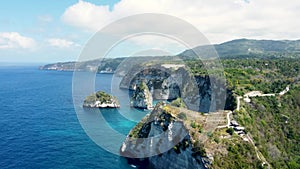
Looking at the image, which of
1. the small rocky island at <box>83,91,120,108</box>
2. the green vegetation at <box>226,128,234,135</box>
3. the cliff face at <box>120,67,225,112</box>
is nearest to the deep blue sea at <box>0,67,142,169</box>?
the small rocky island at <box>83,91,120,108</box>

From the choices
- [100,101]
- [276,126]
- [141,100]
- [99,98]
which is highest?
[276,126]

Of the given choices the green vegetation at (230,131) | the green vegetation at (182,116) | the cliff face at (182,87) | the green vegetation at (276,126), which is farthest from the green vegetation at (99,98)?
the green vegetation at (230,131)

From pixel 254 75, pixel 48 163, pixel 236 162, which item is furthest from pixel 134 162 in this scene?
pixel 254 75

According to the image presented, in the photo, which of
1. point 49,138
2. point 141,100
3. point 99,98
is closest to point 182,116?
point 49,138

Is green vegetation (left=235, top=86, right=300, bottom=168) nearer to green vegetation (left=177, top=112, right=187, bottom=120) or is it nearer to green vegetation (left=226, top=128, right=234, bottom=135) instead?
green vegetation (left=226, top=128, right=234, bottom=135)

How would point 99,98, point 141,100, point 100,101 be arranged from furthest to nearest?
point 99,98
point 141,100
point 100,101

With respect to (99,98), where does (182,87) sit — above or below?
above

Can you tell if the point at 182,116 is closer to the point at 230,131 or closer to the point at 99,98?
the point at 230,131

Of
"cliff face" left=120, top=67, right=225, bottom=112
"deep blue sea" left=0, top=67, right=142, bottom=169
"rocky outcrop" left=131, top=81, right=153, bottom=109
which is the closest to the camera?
"deep blue sea" left=0, top=67, right=142, bottom=169

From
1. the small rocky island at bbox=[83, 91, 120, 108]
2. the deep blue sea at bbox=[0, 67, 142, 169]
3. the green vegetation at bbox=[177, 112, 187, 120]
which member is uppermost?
the green vegetation at bbox=[177, 112, 187, 120]
